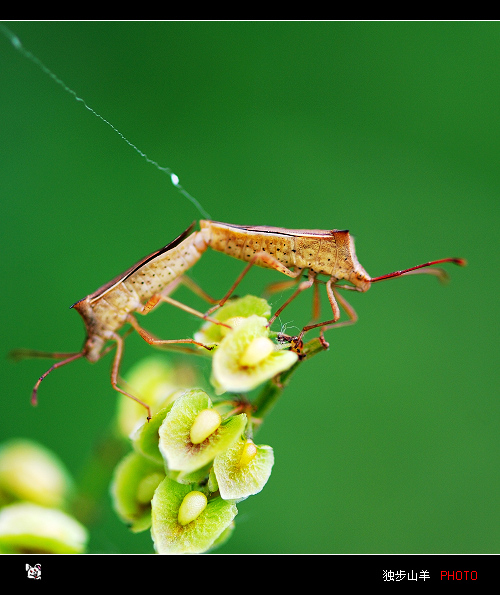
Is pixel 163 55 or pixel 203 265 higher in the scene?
pixel 163 55

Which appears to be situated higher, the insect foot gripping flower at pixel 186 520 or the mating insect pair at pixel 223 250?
the mating insect pair at pixel 223 250

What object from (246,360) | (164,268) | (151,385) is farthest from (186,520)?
(164,268)

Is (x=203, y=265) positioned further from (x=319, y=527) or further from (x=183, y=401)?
(x=183, y=401)

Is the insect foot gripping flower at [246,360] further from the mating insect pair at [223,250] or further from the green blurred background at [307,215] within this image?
the green blurred background at [307,215]

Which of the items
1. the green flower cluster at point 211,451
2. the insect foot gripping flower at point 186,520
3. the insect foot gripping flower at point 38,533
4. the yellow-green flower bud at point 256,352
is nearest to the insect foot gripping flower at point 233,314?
the green flower cluster at point 211,451

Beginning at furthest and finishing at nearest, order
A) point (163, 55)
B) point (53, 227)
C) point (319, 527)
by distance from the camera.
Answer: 1. point (163, 55)
2. point (53, 227)
3. point (319, 527)
